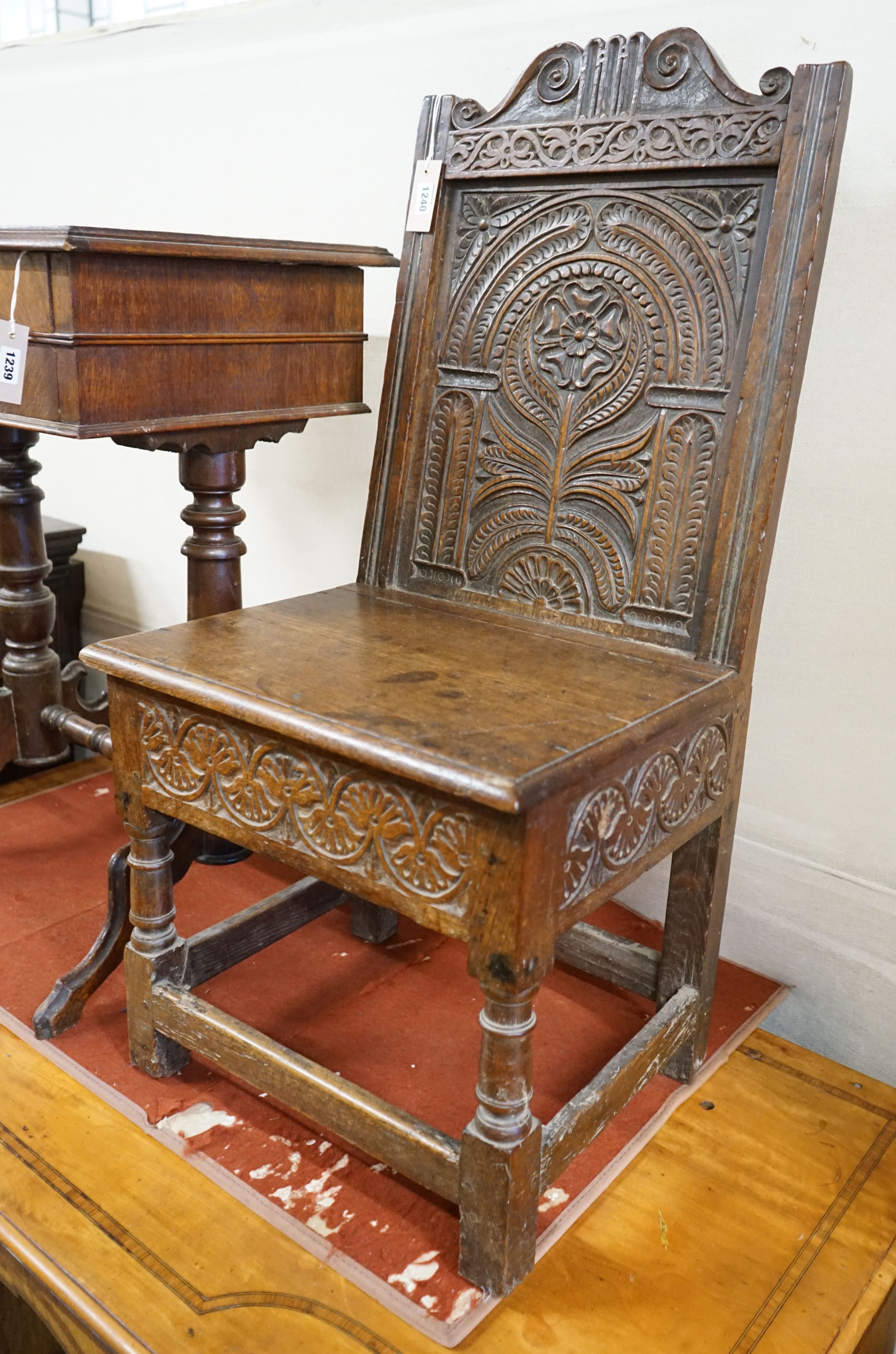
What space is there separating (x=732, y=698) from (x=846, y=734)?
1.39 ft

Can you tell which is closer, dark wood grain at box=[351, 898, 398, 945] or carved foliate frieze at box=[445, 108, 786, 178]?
carved foliate frieze at box=[445, 108, 786, 178]

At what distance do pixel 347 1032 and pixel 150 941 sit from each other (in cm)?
35

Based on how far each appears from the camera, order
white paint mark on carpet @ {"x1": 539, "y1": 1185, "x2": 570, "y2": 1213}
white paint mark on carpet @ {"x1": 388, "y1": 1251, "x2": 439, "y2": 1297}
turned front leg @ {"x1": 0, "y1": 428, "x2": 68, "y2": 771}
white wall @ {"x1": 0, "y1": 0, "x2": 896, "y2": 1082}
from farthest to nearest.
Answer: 1. turned front leg @ {"x1": 0, "y1": 428, "x2": 68, "y2": 771}
2. white wall @ {"x1": 0, "y1": 0, "x2": 896, "y2": 1082}
3. white paint mark on carpet @ {"x1": 539, "y1": 1185, "x2": 570, "y2": 1213}
4. white paint mark on carpet @ {"x1": 388, "y1": 1251, "x2": 439, "y2": 1297}

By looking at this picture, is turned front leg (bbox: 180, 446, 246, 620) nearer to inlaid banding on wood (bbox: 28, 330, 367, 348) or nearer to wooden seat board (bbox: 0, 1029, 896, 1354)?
inlaid banding on wood (bbox: 28, 330, 367, 348)

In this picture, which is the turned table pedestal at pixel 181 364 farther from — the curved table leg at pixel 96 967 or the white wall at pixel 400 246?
the white wall at pixel 400 246

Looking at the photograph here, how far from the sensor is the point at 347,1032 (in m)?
1.65

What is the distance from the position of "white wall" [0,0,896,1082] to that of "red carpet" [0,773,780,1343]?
0.21 metres

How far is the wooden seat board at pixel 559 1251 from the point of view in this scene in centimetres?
117

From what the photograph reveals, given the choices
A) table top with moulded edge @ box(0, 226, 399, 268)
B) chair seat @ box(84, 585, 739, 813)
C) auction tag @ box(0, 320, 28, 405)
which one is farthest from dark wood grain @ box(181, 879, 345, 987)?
table top with moulded edge @ box(0, 226, 399, 268)

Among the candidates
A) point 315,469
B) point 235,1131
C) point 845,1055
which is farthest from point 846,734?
point 315,469

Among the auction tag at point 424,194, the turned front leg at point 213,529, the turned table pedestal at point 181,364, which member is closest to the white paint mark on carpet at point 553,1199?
the turned table pedestal at point 181,364

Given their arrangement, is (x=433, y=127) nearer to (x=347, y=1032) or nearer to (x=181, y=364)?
(x=181, y=364)

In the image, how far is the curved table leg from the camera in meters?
1.61

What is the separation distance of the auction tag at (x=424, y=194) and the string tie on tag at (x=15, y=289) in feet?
1.86
